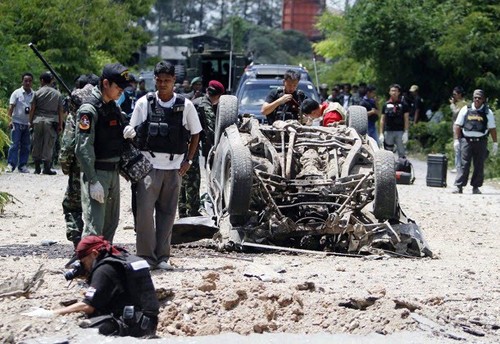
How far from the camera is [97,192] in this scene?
30.7 feet

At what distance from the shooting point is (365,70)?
37188mm

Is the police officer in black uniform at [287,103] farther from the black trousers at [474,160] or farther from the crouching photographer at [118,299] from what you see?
the crouching photographer at [118,299]

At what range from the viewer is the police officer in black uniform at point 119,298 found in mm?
7453

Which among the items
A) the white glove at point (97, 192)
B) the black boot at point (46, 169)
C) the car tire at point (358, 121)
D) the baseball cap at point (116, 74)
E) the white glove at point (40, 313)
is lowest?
the black boot at point (46, 169)

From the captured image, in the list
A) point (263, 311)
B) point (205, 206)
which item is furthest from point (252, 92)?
point (263, 311)

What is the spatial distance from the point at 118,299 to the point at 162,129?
257 centimetres

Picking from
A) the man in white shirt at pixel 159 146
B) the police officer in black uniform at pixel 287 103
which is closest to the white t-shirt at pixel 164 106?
the man in white shirt at pixel 159 146

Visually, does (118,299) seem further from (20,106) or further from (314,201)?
(20,106)

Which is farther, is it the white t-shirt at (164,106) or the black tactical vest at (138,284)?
the white t-shirt at (164,106)

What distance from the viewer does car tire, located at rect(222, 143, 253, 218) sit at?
1127cm

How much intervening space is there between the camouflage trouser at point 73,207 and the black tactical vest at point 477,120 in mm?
9990

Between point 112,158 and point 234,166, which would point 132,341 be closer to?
point 112,158

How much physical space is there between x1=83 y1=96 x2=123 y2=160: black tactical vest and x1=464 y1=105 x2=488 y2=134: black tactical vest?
10399 millimetres

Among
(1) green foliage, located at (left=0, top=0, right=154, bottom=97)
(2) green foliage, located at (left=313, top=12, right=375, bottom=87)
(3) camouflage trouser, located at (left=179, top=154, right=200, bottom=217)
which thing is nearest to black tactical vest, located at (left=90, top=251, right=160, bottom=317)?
(3) camouflage trouser, located at (left=179, top=154, right=200, bottom=217)
